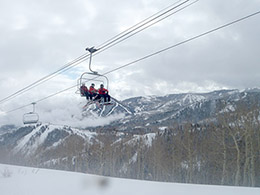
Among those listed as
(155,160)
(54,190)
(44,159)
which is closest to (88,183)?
(54,190)

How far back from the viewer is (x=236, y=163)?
3466 cm

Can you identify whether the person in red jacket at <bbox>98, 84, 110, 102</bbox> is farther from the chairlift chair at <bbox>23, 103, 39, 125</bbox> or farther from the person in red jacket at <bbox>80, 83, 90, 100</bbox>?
the chairlift chair at <bbox>23, 103, 39, 125</bbox>

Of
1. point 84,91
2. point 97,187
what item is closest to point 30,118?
point 84,91

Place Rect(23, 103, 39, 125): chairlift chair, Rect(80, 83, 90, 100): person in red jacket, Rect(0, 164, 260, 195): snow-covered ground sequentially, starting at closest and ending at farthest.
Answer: Rect(0, 164, 260, 195): snow-covered ground < Rect(80, 83, 90, 100): person in red jacket < Rect(23, 103, 39, 125): chairlift chair

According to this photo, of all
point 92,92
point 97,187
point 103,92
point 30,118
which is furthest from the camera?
point 30,118

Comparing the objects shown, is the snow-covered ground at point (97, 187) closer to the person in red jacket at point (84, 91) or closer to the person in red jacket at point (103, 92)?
the person in red jacket at point (103, 92)

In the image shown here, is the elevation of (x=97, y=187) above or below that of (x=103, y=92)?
below

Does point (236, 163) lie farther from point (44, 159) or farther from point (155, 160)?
point (44, 159)

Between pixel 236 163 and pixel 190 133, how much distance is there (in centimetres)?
1228

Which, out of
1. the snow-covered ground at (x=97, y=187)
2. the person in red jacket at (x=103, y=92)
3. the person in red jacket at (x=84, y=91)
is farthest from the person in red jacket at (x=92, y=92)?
the snow-covered ground at (x=97, y=187)

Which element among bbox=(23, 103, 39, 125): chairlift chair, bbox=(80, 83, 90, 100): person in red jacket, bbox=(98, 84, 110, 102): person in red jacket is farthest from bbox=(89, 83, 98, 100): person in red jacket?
bbox=(23, 103, 39, 125): chairlift chair

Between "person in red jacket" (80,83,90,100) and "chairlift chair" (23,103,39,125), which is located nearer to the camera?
"person in red jacket" (80,83,90,100)

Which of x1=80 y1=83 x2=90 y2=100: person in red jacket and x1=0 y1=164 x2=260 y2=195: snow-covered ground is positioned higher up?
x1=80 y1=83 x2=90 y2=100: person in red jacket

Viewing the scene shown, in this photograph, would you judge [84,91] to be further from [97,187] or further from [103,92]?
[97,187]
